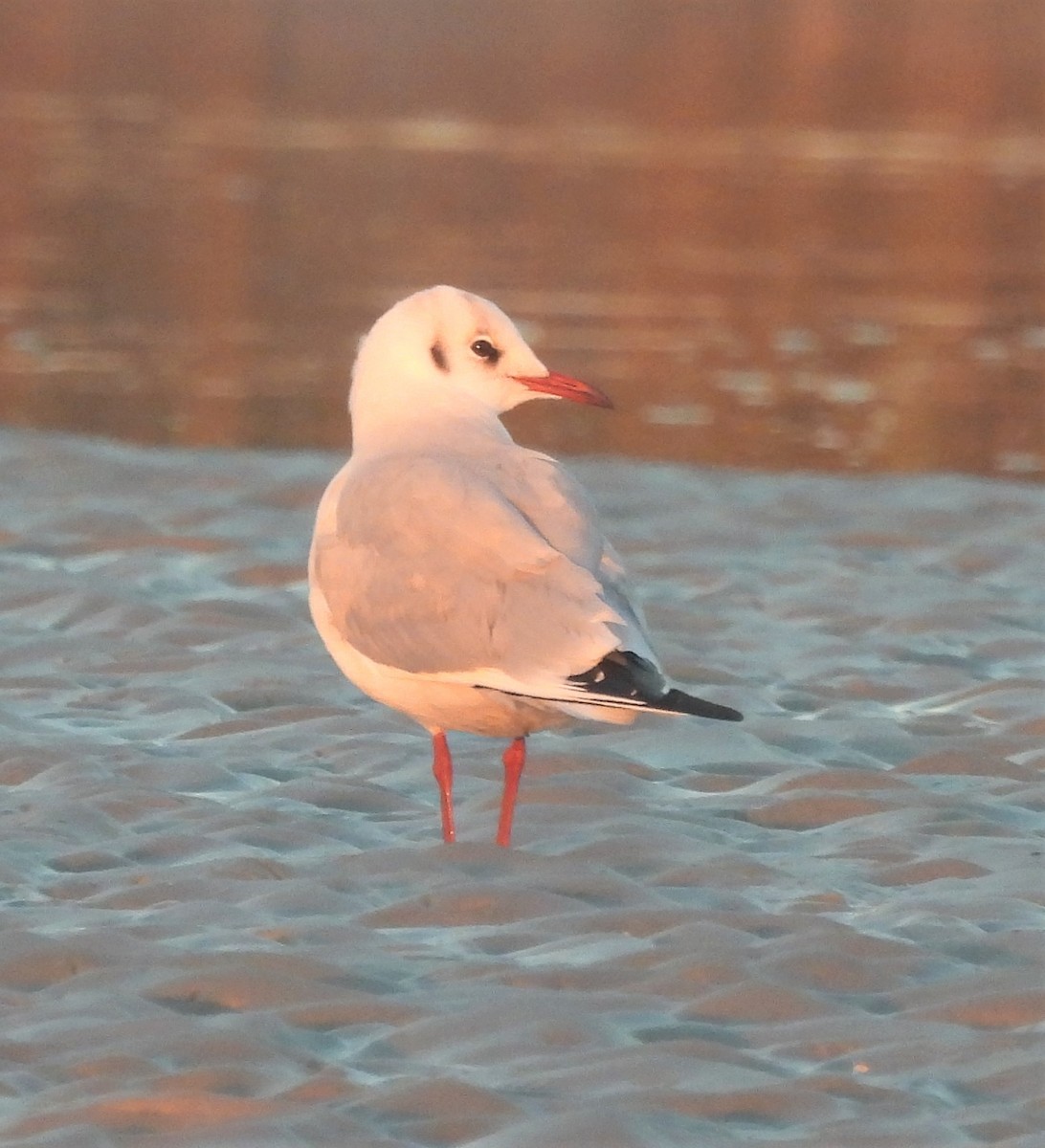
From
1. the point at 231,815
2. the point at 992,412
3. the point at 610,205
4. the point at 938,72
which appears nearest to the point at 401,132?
the point at 610,205

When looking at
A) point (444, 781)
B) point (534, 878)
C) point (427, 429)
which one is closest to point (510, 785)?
point (444, 781)

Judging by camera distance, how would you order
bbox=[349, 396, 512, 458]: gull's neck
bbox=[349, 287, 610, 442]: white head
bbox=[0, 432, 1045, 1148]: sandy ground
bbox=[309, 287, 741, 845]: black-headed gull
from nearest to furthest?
bbox=[0, 432, 1045, 1148]: sandy ground
bbox=[309, 287, 741, 845]: black-headed gull
bbox=[349, 396, 512, 458]: gull's neck
bbox=[349, 287, 610, 442]: white head

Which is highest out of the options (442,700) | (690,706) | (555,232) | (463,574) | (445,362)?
(555,232)

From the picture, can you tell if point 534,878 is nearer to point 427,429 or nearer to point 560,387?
point 427,429

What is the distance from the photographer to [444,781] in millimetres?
6277

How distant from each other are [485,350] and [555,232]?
47.3ft

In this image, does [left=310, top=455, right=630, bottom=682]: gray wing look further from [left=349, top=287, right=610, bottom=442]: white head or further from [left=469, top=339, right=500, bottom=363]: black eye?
[left=469, top=339, right=500, bottom=363]: black eye

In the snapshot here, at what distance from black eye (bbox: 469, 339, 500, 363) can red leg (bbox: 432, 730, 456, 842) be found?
1034 millimetres

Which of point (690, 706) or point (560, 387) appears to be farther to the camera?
point (560, 387)

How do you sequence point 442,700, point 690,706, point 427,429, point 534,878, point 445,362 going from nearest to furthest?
point 690,706 < point 534,878 < point 442,700 < point 427,429 < point 445,362

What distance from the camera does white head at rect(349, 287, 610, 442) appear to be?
6.69 meters

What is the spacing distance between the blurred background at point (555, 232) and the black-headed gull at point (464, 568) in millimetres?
5519

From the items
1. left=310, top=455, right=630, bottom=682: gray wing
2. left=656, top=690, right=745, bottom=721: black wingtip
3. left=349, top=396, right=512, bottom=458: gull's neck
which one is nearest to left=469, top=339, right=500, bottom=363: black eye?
left=349, top=396, right=512, bottom=458: gull's neck

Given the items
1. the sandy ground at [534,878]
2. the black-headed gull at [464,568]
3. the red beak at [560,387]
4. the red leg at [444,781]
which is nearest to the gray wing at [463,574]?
the black-headed gull at [464,568]
